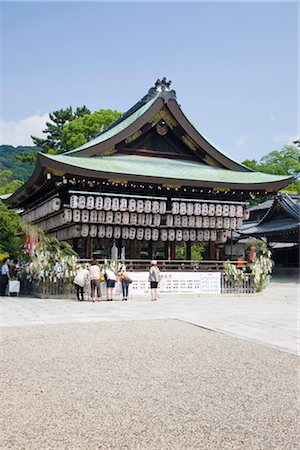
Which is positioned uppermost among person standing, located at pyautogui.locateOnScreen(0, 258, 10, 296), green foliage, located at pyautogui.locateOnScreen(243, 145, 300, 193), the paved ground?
green foliage, located at pyautogui.locateOnScreen(243, 145, 300, 193)

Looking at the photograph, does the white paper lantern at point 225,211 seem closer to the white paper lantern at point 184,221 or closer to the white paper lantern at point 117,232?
the white paper lantern at point 184,221

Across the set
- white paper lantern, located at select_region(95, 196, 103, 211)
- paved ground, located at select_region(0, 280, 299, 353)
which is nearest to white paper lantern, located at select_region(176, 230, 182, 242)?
white paper lantern, located at select_region(95, 196, 103, 211)

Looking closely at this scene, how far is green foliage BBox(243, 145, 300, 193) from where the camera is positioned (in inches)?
2427

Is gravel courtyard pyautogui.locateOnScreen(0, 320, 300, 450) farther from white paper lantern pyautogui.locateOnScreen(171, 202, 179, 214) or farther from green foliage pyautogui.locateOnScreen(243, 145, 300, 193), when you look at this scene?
green foliage pyautogui.locateOnScreen(243, 145, 300, 193)

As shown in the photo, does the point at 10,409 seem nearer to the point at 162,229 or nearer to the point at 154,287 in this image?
the point at 154,287

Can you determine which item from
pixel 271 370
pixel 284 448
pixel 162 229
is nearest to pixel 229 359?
pixel 271 370

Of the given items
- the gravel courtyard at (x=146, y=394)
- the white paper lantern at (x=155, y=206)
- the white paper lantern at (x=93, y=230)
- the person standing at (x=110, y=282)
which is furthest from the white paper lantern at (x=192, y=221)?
the gravel courtyard at (x=146, y=394)

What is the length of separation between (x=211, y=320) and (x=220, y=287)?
9647 millimetres

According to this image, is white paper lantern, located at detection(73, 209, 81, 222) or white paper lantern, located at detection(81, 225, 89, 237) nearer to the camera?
white paper lantern, located at detection(73, 209, 81, 222)

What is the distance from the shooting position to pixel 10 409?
521 centimetres

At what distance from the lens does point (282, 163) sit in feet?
213

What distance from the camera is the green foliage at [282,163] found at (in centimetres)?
6166

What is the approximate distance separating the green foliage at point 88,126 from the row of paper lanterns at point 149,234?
1084 inches

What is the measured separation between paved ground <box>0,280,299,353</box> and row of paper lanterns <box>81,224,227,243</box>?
16.7 ft
